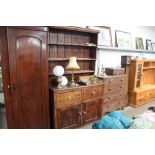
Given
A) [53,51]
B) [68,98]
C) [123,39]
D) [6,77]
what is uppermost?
[123,39]

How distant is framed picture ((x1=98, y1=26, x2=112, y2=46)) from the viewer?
279 centimetres

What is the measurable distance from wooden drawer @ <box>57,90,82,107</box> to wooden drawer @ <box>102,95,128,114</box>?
79 cm

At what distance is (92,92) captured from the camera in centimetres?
231

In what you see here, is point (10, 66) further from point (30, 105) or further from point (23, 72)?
point (30, 105)

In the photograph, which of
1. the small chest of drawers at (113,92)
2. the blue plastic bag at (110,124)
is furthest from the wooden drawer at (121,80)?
the blue plastic bag at (110,124)

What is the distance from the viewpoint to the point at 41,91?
188cm

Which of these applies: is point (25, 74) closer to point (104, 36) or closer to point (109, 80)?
point (109, 80)

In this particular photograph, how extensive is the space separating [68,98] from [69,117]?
0.31m

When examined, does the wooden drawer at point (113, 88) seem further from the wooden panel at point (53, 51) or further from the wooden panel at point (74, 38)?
the wooden panel at point (53, 51)

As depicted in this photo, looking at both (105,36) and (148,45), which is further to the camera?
(148,45)

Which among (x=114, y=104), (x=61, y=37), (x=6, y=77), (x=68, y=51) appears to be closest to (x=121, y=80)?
(x=114, y=104)

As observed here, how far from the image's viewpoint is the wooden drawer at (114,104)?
9.03ft
